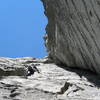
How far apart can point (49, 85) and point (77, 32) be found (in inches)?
172

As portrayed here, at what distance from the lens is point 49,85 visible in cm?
1762

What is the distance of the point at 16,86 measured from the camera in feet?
56.4

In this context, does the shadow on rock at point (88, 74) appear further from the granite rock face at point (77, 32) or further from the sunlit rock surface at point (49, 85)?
the granite rock face at point (77, 32)

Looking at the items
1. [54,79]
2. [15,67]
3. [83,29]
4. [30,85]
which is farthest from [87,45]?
[15,67]

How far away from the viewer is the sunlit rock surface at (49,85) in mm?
14914

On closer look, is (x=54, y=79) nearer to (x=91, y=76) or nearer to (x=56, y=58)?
(x=91, y=76)

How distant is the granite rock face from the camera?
16797 mm

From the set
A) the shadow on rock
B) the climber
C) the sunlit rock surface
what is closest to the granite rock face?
the shadow on rock

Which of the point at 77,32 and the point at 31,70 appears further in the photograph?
the point at 31,70

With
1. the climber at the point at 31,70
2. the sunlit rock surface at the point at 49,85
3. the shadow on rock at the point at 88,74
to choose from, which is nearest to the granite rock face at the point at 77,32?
the shadow on rock at the point at 88,74

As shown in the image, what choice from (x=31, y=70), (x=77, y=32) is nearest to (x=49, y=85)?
(x=77, y=32)

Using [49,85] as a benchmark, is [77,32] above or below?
above

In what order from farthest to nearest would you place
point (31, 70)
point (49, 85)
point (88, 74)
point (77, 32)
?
point (31, 70) → point (88, 74) → point (77, 32) → point (49, 85)

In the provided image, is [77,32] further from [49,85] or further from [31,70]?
[31,70]
